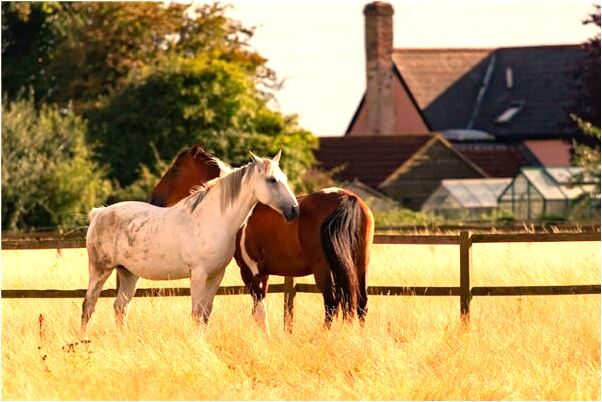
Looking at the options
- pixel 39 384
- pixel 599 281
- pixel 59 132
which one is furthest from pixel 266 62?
pixel 39 384

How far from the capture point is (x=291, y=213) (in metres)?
14.6

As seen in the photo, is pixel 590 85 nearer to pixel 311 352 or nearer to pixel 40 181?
pixel 40 181

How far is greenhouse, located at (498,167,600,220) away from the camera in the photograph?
4906 cm

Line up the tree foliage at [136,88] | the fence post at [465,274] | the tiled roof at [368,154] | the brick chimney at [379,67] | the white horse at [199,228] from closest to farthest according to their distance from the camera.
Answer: the white horse at [199,228]
the fence post at [465,274]
the tree foliage at [136,88]
the tiled roof at [368,154]
the brick chimney at [379,67]

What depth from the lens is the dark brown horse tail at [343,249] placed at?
596 inches

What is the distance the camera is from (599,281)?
18875 millimetres

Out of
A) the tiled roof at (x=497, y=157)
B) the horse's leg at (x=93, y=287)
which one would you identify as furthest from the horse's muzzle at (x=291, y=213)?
the tiled roof at (x=497, y=157)

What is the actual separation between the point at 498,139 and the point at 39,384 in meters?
65.7

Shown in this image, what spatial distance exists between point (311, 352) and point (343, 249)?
5.47 feet

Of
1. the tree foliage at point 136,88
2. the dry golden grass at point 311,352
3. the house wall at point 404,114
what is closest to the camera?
the dry golden grass at point 311,352

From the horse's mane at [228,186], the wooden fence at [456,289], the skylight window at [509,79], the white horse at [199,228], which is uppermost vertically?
the skylight window at [509,79]

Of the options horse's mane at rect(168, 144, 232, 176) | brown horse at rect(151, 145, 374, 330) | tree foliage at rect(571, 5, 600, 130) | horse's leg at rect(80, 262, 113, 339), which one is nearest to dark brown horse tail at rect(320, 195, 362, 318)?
brown horse at rect(151, 145, 374, 330)

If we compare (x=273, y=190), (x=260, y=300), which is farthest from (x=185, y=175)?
(x=273, y=190)

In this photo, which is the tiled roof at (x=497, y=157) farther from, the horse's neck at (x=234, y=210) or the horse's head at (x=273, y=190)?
the horse's head at (x=273, y=190)
